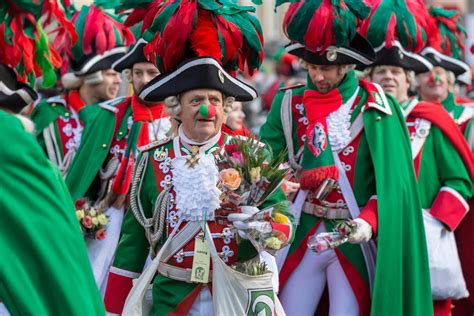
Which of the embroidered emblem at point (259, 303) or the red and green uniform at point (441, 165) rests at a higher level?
Result: the embroidered emblem at point (259, 303)

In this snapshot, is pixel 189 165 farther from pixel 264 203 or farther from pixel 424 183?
pixel 424 183

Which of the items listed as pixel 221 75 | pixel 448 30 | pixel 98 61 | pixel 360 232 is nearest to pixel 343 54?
pixel 360 232

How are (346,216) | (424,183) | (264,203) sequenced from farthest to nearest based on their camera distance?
(424,183) → (346,216) → (264,203)

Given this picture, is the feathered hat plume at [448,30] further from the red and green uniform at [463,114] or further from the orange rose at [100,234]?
the orange rose at [100,234]

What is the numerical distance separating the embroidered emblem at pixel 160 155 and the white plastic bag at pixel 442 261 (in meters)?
2.19

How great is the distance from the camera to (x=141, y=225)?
18.7 ft

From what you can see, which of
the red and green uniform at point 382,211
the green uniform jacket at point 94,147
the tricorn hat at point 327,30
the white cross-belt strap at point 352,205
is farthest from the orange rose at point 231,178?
the green uniform jacket at point 94,147

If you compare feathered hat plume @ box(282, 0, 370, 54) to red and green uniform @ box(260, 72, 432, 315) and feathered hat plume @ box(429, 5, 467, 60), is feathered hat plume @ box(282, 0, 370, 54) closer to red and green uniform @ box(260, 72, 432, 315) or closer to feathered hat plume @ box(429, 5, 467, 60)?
red and green uniform @ box(260, 72, 432, 315)

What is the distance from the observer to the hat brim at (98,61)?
8680 millimetres

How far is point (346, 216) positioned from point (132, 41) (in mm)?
2611

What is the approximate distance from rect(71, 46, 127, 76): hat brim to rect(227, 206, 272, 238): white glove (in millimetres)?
3658

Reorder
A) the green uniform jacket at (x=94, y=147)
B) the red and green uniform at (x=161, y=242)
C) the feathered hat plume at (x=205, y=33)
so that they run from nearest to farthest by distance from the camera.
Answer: the red and green uniform at (x=161, y=242) < the feathered hat plume at (x=205, y=33) < the green uniform jacket at (x=94, y=147)

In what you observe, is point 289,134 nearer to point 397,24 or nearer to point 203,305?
point 397,24

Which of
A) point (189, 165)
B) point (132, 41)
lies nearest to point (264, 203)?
point (189, 165)
